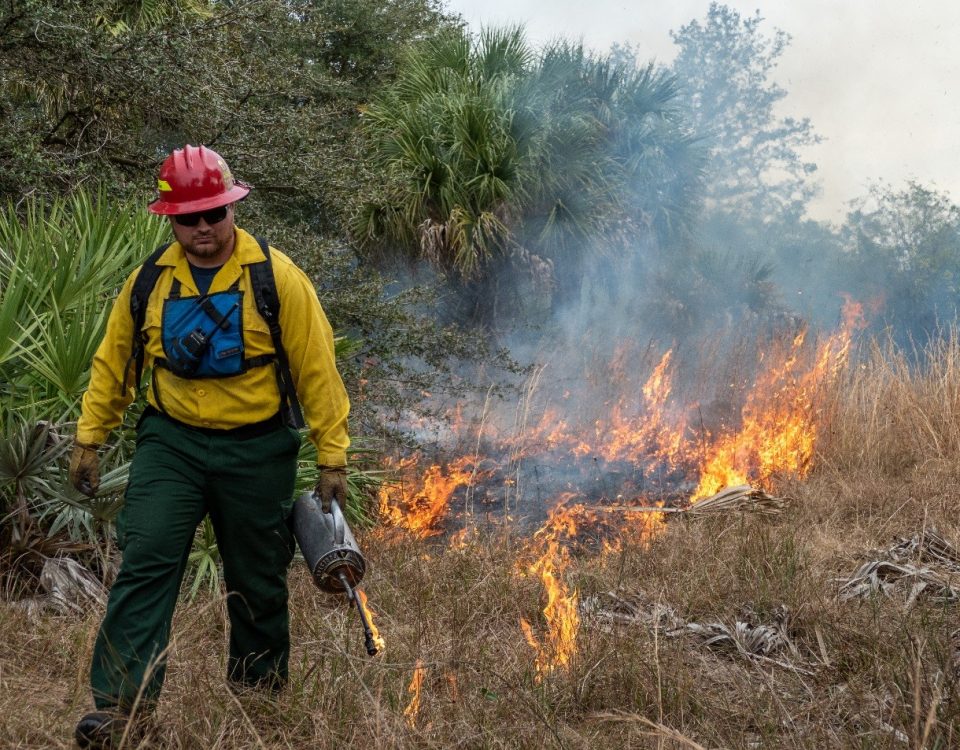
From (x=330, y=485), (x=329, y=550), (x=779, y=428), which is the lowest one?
(x=779, y=428)

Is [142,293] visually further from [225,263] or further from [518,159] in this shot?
[518,159]

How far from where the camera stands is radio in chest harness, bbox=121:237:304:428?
3.14m

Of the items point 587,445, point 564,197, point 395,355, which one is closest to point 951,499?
point 587,445

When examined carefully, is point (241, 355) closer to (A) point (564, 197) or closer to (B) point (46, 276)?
(B) point (46, 276)

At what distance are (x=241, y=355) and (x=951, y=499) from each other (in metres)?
5.62

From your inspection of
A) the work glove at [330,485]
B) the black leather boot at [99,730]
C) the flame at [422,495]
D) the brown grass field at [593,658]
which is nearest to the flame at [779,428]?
the brown grass field at [593,658]

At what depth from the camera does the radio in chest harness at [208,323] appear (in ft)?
10.3

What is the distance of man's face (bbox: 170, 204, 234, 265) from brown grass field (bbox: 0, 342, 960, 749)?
1.13 meters

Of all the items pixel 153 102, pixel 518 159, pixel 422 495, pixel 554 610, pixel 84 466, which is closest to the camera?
pixel 84 466

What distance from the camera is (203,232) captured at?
317cm

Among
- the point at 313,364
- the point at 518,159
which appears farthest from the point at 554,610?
the point at 518,159

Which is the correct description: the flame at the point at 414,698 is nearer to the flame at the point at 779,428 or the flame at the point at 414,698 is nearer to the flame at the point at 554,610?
the flame at the point at 554,610

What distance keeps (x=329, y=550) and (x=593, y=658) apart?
3.76 feet

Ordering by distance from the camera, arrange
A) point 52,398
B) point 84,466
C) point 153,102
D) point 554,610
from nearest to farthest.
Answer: point 84,466
point 554,610
point 52,398
point 153,102
